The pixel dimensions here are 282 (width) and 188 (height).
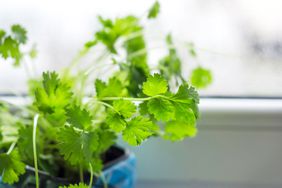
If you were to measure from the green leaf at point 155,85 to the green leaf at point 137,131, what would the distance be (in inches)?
1.3

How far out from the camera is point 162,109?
471 mm

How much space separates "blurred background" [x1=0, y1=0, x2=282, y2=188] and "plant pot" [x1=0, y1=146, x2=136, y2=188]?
13cm

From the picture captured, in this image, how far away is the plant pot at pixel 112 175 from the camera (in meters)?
0.59

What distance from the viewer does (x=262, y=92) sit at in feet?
2.86

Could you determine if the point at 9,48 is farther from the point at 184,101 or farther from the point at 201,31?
the point at 201,31

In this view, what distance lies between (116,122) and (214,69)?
0.48 m

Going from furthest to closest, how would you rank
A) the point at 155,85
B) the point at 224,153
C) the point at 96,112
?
1. the point at 224,153
2. the point at 96,112
3. the point at 155,85

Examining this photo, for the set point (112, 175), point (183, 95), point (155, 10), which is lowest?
point (112, 175)

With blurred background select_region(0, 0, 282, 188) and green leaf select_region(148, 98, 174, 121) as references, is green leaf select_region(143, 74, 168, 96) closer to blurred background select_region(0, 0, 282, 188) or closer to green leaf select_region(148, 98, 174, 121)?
green leaf select_region(148, 98, 174, 121)

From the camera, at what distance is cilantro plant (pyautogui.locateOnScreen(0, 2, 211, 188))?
0.47 metres

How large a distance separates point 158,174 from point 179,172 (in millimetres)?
40

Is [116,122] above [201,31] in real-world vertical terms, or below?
below

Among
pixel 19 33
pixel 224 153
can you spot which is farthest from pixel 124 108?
pixel 224 153

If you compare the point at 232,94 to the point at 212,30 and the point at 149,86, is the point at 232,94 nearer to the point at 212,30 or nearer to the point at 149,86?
the point at 212,30
